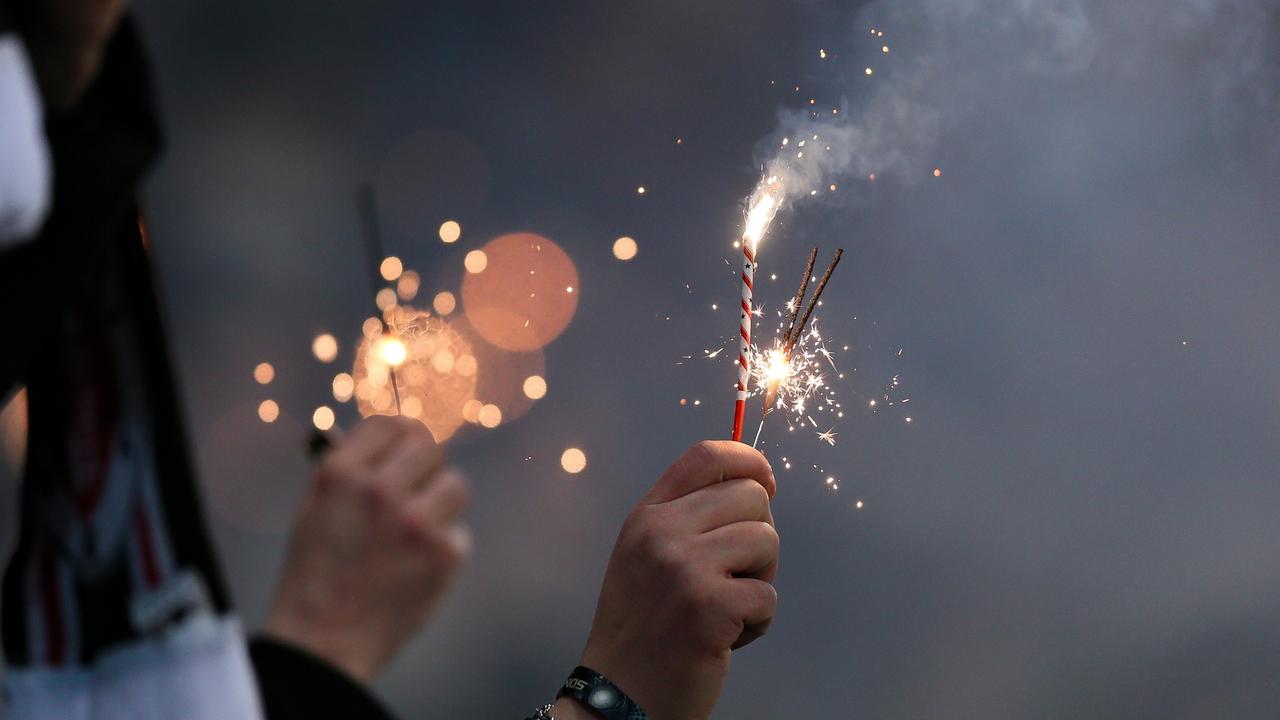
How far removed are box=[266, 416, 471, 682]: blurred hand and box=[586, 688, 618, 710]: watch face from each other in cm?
87

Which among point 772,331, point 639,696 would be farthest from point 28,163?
point 772,331

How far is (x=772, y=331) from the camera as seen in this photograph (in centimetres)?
319

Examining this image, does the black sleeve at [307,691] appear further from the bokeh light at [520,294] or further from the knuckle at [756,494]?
the bokeh light at [520,294]

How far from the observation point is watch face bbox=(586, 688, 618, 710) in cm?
161

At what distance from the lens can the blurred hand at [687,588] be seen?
1.64 meters

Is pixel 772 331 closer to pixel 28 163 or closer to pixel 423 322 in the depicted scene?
pixel 423 322

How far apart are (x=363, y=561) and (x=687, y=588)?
3.06 feet

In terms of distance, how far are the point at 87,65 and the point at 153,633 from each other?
399 mm

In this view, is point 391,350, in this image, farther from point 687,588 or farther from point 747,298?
point 747,298

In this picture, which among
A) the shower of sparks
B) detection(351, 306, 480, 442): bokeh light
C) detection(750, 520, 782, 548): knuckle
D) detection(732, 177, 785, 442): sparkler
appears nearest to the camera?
detection(750, 520, 782, 548): knuckle

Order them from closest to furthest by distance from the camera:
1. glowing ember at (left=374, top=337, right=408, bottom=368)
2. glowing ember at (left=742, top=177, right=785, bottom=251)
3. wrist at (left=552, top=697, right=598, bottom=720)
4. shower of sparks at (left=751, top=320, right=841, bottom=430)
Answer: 1. glowing ember at (left=374, top=337, right=408, bottom=368)
2. wrist at (left=552, top=697, right=598, bottom=720)
3. glowing ember at (left=742, top=177, right=785, bottom=251)
4. shower of sparks at (left=751, top=320, right=841, bottom=430)

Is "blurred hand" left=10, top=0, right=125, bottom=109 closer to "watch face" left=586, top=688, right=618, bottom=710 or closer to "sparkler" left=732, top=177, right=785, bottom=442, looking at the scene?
"watch face" left=586, top=688, right=618, bottom=710

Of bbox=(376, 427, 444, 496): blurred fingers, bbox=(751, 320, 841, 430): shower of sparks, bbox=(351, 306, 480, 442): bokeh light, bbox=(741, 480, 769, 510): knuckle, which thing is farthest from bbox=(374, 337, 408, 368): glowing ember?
bbox=(351, 306, 480, 442): bokeh light

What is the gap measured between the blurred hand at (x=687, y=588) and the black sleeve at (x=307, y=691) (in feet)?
2.97
